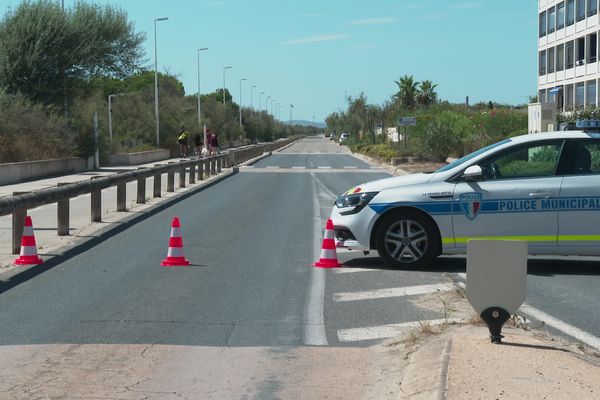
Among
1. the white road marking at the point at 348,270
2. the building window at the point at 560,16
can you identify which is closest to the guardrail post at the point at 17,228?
the white road marking at the point at 348,270

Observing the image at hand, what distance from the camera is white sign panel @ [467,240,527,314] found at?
673 centimetres

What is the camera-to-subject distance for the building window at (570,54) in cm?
6481

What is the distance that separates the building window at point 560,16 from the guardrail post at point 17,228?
197ft

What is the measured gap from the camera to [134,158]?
50.8 metres

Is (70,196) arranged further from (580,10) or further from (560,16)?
(560,16)

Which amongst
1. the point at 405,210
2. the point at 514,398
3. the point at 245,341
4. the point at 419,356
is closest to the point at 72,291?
the point at 245,341

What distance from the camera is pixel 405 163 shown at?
4556 cm

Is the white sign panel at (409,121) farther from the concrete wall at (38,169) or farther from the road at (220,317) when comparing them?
the road at (220,317)

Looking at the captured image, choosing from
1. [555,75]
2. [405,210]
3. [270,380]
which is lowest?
[270,380]

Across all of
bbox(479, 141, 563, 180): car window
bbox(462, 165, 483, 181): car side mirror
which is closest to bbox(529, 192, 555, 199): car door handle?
bbox(479, 141, 563, 180): car window

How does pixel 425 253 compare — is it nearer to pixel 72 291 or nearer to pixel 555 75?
pixel 72 291

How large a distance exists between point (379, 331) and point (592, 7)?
2231 inches

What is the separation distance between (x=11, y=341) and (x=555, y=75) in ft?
216

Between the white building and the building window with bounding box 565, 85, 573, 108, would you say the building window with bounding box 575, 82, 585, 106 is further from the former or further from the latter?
the building window with bounding box 565, 85, 573, 108
